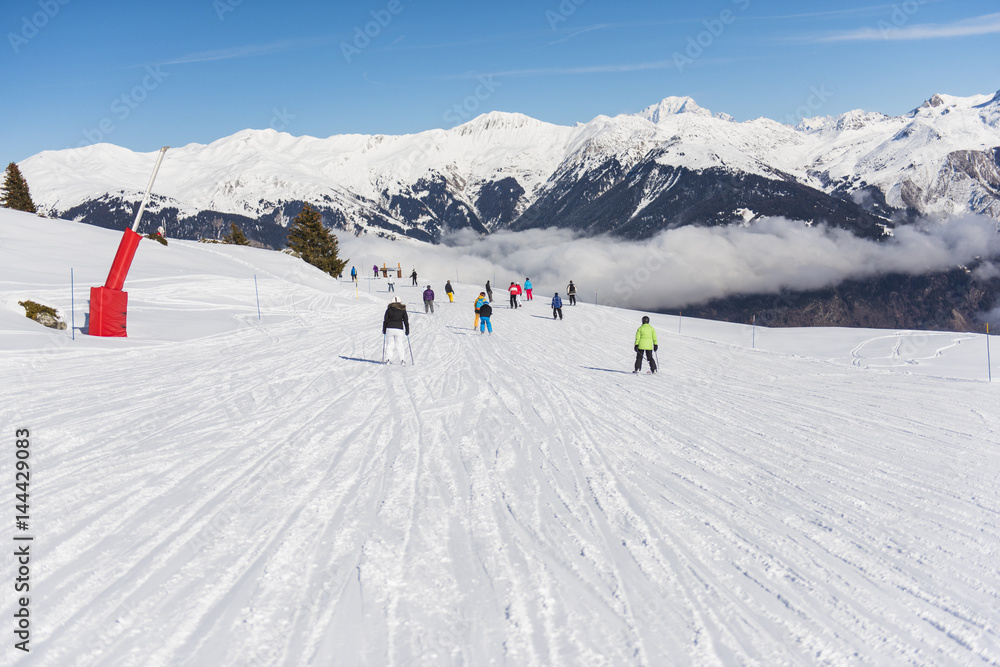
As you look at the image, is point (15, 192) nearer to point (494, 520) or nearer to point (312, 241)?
point (312, 241)

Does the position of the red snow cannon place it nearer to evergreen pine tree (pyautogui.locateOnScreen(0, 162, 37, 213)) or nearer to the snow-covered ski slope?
the snow-covered ski slope

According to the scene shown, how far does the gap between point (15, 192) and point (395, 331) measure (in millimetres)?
62267

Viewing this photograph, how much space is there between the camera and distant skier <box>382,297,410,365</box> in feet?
44.0

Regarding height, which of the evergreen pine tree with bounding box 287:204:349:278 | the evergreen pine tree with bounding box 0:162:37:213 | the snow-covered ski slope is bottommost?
the snow-covered ski slope

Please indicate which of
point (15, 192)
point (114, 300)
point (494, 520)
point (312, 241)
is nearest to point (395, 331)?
point (114, 300)

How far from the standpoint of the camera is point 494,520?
16.3 feet

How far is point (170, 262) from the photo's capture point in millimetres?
32844

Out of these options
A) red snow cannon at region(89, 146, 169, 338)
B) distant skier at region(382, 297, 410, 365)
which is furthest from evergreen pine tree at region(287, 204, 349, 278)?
distant skier at region(382, 297, 410, 365)

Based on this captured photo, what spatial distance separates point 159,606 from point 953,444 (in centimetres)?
956

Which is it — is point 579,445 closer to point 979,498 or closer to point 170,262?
point 979,498

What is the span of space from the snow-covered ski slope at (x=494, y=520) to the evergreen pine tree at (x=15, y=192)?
55979 mm

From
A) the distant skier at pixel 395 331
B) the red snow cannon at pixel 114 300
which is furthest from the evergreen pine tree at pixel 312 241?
the distant skier at pixel 395 331

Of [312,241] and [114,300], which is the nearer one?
[114,300]

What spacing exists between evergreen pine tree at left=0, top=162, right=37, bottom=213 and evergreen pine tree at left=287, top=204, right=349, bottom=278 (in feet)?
79.2
